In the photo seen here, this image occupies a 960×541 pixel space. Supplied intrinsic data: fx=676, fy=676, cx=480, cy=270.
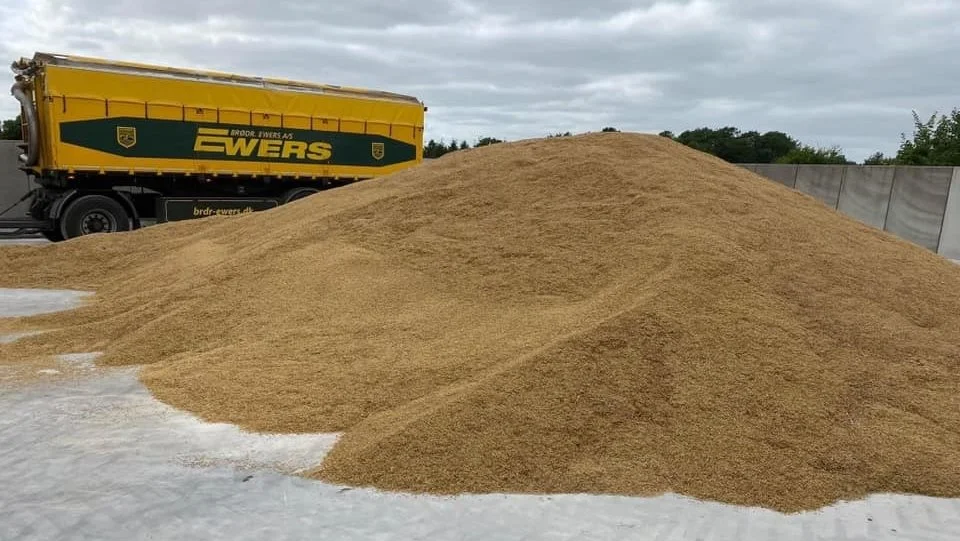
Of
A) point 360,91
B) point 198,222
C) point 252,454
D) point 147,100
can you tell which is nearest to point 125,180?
point 147,100

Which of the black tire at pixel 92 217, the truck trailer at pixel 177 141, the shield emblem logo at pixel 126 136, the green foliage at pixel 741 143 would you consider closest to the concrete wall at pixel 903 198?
the truck trailer at pixel 177 141

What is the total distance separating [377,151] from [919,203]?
41.0 ft

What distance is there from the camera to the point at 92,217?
1312 cm

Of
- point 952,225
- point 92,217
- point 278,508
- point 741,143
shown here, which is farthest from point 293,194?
point 741,143

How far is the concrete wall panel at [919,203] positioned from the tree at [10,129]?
3370cm

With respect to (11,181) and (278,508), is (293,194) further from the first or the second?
(278,508)

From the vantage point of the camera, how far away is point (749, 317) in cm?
499

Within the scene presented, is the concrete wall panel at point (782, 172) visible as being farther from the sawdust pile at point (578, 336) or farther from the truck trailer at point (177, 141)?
the sawdust pile at point (578, 336)

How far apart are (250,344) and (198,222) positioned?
654cm

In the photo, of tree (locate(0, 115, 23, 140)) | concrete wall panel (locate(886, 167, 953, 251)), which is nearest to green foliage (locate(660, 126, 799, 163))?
concrete wall panel (locate(886, 167, 953, 251))

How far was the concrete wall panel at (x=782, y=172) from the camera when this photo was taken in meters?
18.8

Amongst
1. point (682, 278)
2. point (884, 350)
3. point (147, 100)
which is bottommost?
point (884, 350)

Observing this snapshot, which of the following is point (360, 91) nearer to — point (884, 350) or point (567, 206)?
point (567, 206)

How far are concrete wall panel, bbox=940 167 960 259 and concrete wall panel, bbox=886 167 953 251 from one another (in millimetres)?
→ 95
